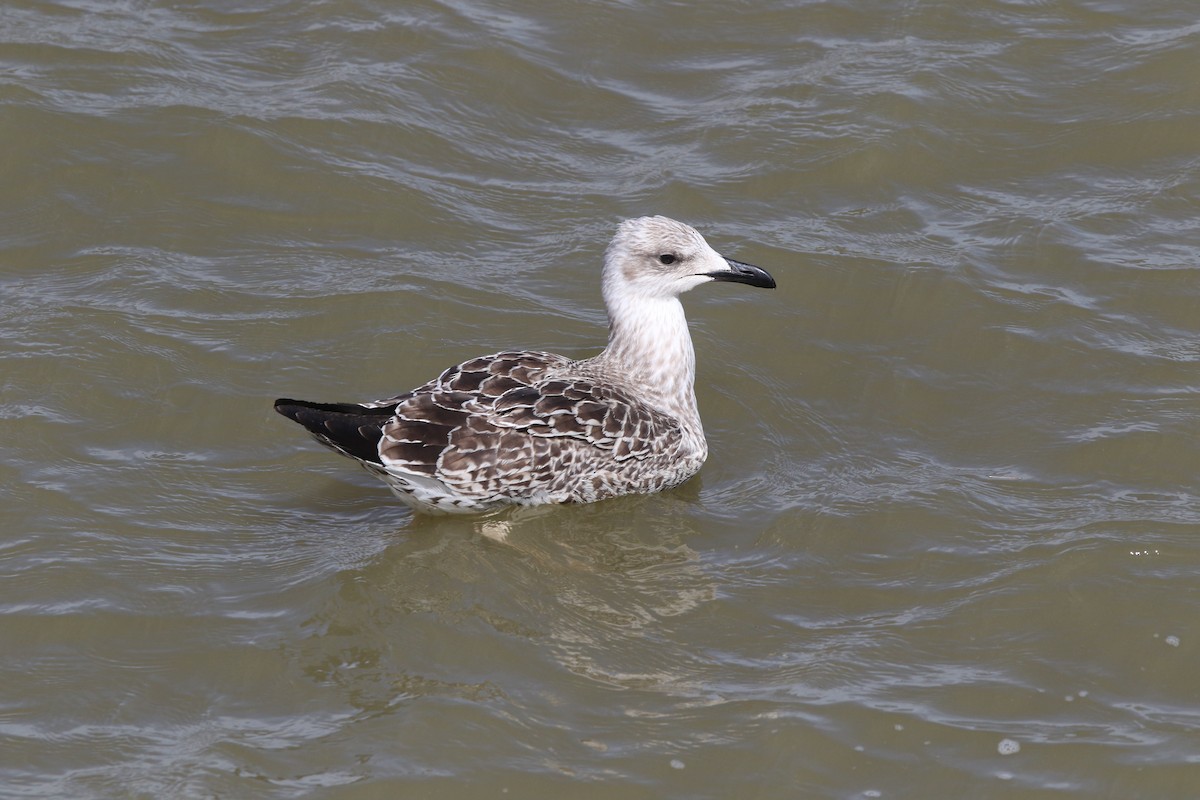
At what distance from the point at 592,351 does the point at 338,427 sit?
2158mm

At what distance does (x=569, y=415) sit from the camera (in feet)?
25.1

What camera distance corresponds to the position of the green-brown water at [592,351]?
A: 20.2 feet

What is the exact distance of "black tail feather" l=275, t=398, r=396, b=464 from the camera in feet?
23.2

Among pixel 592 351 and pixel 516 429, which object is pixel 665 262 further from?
pixel 516 429

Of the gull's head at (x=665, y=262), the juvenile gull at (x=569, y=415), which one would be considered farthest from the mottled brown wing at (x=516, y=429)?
the gull's head at (x=665, y=262)

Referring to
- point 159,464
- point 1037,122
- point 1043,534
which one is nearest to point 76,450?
point 159,464

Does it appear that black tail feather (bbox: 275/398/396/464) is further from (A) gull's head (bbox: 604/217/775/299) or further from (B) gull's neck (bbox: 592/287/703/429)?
(A) gull's head (bbox: 604/217/775/299)

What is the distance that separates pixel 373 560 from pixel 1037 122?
5.56m

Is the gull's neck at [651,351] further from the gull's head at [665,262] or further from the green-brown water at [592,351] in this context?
the green-brown water at [592,351]

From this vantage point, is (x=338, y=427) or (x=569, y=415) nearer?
(x=338, y=427)

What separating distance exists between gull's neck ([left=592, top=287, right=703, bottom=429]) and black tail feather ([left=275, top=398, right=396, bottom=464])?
5.15ft

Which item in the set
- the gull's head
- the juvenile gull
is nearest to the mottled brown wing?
the juvenile gull

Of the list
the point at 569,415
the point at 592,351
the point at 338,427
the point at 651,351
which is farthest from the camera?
the point at 592,351

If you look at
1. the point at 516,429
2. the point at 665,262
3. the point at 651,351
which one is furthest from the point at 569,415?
the point at 665,262
